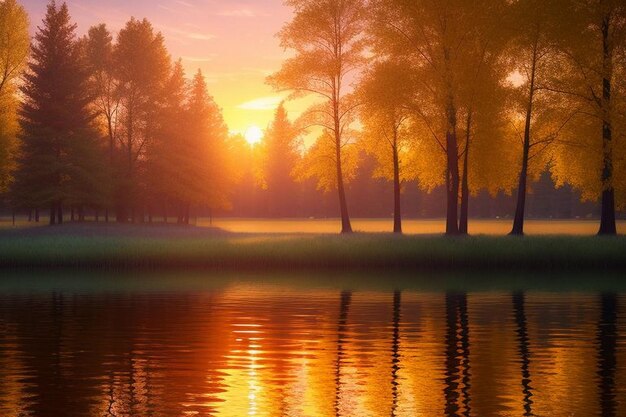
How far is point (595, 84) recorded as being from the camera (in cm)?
3794

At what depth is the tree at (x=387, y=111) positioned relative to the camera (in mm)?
38094

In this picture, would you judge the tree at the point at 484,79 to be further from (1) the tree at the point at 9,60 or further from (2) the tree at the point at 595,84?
(1) the tree at the point at 9,60

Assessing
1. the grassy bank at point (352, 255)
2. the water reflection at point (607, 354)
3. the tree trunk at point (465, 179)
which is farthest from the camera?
the tree trunk at point (465, 179)

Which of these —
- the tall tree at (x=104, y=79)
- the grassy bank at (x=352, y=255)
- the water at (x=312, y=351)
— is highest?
the tall tree at (x=104, y=79)

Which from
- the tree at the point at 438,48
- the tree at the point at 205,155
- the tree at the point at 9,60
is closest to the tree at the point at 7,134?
the tree at the point at 9,60

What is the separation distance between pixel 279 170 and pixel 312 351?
10760cm

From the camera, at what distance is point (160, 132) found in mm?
62562

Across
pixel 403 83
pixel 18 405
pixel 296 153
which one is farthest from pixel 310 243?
pixel 296 153

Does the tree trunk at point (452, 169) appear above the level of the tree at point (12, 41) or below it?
below

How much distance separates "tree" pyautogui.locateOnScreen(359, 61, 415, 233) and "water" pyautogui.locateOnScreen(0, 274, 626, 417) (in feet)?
44.9

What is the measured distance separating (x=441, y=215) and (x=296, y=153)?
36.6 metres

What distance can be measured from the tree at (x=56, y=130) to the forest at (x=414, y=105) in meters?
0.10

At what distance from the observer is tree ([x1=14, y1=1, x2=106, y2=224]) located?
2108 inches

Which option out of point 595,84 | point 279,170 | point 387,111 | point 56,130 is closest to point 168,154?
point 56,130
